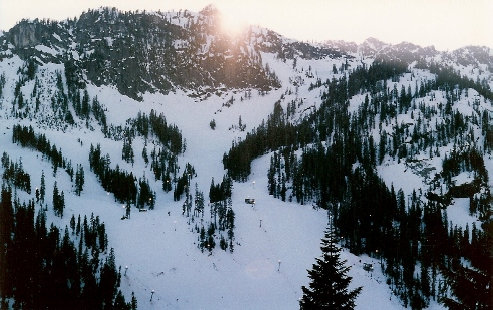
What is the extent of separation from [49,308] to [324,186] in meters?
135

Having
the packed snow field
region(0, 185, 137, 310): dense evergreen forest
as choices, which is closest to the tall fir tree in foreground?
region(0, 185, 137, 310): dense evergreen forest

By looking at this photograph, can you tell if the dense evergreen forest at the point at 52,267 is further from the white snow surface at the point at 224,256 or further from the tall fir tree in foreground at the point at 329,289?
the tall fir tree in foreground at the point at 329,289

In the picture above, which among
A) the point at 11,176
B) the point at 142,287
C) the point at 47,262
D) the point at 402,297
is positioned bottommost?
the point at 402,297

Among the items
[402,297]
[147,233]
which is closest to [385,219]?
[402,297]

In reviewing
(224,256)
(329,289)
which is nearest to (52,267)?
(224,256)

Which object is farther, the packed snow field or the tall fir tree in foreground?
the packed snow field

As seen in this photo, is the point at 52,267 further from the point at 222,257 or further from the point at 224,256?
the point at 224,256

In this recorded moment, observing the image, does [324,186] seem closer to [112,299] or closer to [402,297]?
[402,297]

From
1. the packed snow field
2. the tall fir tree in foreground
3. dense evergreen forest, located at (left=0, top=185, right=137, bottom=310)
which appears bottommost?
the packed snow field

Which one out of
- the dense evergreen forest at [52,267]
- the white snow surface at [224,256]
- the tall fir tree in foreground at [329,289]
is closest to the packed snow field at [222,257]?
the white snow surface at [224,256]

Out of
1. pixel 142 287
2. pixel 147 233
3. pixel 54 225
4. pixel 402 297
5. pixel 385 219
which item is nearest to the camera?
pixel 142 287

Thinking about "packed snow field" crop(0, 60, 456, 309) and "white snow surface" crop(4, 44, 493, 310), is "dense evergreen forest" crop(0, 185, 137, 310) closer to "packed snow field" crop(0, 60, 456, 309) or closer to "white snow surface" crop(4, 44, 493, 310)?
"white snow surface" crop(4, 44, 493, 310)

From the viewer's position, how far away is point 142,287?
116 meters

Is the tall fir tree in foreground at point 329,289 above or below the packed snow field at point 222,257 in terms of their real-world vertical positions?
above
